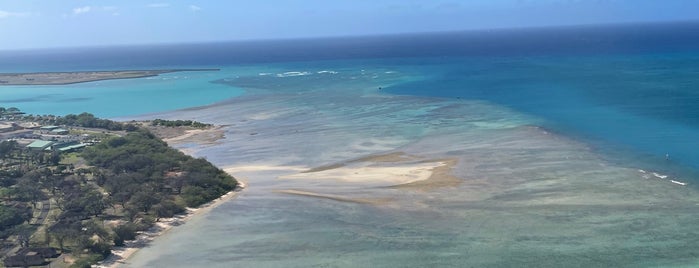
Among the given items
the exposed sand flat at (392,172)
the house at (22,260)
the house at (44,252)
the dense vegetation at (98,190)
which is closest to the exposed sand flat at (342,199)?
the exposed sand flat at (392,172)

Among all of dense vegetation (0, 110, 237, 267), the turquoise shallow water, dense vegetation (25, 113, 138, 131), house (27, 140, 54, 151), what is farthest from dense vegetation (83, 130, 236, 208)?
the turquoise shallow water

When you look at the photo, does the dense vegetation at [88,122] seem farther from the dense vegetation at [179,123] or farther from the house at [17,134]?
the house at [17,134]

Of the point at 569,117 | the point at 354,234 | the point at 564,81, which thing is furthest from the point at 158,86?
the point at 354,234

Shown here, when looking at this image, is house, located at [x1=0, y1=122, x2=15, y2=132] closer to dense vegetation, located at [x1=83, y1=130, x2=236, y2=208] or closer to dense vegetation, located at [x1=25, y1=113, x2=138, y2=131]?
dense vegetation, located at [x1=25, y1=113, x2=138, y2=131]

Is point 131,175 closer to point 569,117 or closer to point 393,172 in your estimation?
point 393,172

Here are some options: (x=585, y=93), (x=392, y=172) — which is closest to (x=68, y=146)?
(x=392, y=172)
